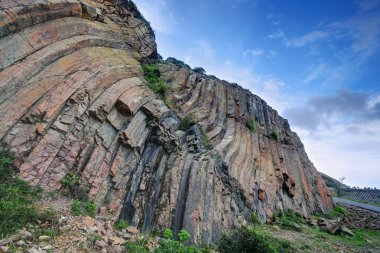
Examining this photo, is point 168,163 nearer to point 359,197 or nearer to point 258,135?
point 258,135

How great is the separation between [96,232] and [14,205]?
2630 millimetres

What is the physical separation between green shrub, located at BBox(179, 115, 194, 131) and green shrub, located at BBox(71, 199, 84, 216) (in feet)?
34.6

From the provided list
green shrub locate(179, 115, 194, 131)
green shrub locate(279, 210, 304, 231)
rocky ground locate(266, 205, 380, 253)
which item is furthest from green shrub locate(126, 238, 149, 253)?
green shrub locate(279, 210, 304, 231)

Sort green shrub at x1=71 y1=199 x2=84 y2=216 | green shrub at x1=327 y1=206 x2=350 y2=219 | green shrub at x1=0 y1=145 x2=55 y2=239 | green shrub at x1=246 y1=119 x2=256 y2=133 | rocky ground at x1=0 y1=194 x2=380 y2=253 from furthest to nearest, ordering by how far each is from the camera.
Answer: green shrub at x1=246 y1=119 x2=256 y2=133, green shrub at x1=327 y1=206 x2=350 y2=219, green shrub at x1=71 y1=199 x2=84 y2=216, green shrub at x1=0 y1=145 x2=55 y2=239, rocky ground at x1=0 y1=194 x2=380 y2=253

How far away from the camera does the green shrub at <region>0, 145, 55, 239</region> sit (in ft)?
21.8

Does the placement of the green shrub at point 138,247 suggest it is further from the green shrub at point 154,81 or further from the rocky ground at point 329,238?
the green shrub at point 154,81

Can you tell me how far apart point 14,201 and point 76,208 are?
6.67 feet

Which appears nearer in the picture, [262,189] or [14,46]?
[14,46]

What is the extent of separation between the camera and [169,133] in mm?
16109

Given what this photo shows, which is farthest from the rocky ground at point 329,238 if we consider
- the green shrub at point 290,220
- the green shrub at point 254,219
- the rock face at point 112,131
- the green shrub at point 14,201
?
the green shrub at point 14,201

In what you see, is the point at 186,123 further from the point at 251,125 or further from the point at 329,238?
the point at 329,238

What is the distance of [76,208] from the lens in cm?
891

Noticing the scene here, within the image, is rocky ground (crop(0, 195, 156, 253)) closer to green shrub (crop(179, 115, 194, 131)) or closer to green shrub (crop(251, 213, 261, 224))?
green shrub (crop(251, 213, 261, 224))

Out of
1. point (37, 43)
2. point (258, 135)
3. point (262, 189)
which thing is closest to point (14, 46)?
point (37, 43)
